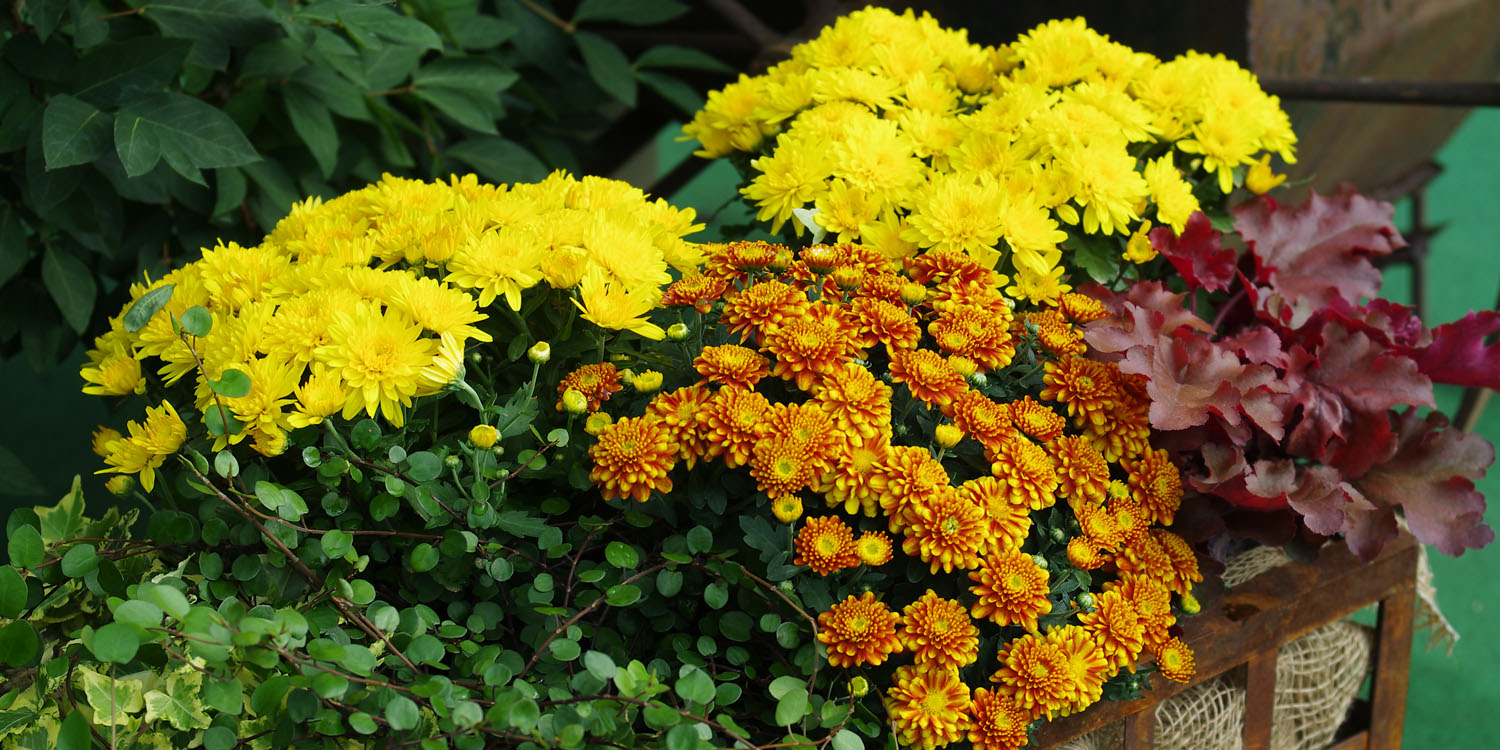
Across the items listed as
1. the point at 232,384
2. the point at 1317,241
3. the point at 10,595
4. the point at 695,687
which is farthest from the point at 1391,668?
the point at 10,595

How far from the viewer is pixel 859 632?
0.86 m

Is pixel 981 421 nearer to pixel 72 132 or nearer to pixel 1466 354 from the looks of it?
pixel 1466 354

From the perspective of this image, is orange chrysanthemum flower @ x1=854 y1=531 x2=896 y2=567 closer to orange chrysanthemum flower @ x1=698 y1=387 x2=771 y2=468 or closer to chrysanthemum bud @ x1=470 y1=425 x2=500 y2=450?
orange chrysanthemum flower @ x1=698 y1=387 x2=771 y2=468

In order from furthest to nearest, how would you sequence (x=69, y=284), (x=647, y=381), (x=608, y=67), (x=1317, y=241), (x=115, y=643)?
(x=608, y=67) < (x=69, y=284) < (x=1317, y=241) < (x=647, y=381) < (x=115, y=643)

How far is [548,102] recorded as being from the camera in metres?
2.19

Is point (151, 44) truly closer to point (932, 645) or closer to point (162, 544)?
point (162, 544)

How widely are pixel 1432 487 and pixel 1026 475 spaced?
513 millimetres

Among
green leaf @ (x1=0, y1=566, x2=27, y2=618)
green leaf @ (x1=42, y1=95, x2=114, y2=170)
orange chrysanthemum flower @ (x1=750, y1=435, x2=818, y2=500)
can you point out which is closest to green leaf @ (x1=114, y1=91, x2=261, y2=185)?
green leaf @ (x1=42, y1=95, x2=114, y2=170)

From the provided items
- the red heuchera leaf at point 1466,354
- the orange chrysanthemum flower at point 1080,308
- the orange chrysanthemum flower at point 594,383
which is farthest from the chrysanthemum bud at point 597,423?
the red heuchera leaf at point 1466,354

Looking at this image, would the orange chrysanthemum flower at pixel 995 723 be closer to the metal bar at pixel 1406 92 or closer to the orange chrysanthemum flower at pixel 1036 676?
the orange chrysanthemum flower at pixel 1036 676

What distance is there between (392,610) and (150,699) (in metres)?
0.17

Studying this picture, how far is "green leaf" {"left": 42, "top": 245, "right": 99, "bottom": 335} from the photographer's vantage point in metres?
1.54

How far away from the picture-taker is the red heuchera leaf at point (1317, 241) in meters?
1.29

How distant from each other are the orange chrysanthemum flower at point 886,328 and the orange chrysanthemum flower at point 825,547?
16 cm
